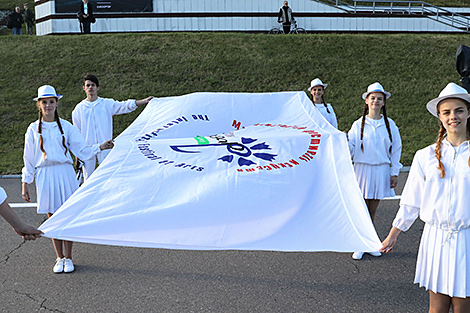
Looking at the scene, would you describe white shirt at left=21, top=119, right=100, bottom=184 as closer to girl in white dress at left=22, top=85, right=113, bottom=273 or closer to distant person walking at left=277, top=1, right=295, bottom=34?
girl in white dress at left=22, top=85, right=113, bottom=273

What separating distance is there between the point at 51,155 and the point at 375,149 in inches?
136

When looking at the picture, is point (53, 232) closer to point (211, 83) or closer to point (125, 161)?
point (125, 161)

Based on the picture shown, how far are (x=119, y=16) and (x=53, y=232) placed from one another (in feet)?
66.1

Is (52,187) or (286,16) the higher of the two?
(286,16)

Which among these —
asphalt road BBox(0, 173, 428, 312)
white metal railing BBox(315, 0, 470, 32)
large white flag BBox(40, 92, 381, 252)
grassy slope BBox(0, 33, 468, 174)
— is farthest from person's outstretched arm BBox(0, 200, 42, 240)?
white metal railing BBox(315, 0, 470, 32)

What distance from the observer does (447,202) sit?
3.14m

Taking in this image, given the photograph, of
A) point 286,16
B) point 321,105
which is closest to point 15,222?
point 321,105

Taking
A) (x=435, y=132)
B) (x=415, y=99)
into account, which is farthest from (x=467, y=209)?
(x=415, y=99)

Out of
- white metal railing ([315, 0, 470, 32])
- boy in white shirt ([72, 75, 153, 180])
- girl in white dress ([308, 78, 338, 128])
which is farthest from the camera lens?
white metal railing ([315, 0, 470, 32])

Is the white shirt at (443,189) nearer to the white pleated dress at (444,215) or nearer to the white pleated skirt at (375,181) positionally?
the white pleated dress at (444,215)

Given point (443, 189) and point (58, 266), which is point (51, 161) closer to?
point (58, 266)

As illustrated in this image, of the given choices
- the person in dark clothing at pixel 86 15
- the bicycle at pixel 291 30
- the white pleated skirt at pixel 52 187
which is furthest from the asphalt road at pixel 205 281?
the bicycle at pixel 291 30

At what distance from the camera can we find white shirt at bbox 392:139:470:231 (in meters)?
3.10

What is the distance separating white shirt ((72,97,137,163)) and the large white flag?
4.44 feet
